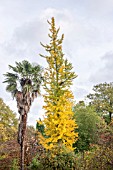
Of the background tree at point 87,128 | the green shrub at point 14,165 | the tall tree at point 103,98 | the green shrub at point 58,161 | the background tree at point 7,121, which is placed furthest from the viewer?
the tall tree at point 103,98

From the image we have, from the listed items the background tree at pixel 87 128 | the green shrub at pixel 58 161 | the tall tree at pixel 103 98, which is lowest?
the green shrub at pixel 58 161

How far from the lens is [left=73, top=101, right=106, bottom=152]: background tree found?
28.5 meters

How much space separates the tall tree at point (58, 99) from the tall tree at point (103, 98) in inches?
747

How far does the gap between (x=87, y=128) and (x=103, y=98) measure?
1357cm

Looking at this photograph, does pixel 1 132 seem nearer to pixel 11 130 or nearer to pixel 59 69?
pixel 11 130

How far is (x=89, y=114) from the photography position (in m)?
30.8

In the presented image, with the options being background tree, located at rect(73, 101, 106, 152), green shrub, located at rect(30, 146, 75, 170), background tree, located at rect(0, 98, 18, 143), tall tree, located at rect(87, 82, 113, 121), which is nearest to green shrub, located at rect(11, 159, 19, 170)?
green shrub, located at rect(30, 146, 75, 170)

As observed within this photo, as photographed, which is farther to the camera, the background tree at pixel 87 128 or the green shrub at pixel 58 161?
the background tree at pixel 87 128

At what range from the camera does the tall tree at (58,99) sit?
69.1 feet

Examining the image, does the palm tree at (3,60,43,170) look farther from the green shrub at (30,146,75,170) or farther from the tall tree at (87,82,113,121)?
the tall tree at (87,82,113,121)

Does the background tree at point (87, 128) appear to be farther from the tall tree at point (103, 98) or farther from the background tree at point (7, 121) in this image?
the tall tree at point (103, 98)

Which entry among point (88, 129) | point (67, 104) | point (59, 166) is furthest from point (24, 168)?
point (88, 129)

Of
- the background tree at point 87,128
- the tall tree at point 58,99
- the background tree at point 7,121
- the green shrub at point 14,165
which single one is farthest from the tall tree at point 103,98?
the green shrub at point 14,165

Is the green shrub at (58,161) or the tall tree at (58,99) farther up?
the tall tree at (58,99)
